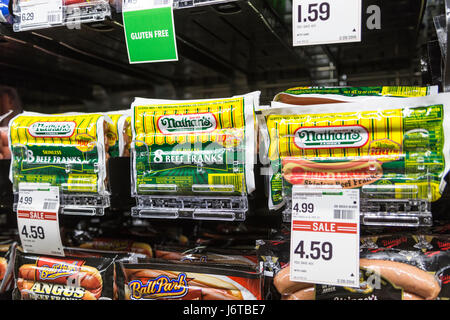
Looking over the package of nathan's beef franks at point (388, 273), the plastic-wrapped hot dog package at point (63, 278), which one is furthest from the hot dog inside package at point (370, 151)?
the plastic-wrapped hot dog package at point (63, 278)

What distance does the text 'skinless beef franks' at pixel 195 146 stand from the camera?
104 centimetres

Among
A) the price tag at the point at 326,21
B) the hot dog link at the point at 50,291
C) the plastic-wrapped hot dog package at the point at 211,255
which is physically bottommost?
the hot dog link at the point at 50,291

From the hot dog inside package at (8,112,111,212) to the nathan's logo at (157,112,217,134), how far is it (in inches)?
7.9

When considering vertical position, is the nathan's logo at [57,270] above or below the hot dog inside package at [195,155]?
below

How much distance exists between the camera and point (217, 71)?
5.45 ft

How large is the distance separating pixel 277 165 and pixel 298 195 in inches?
3.8

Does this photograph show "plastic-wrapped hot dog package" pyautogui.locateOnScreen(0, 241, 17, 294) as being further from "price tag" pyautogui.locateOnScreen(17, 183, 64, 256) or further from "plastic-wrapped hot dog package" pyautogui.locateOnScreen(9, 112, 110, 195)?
"plastic-wrapped hot dog package" pyautogui.locateOnScreen(9, 112, 110, 195)

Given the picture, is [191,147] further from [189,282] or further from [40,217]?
[40,217]

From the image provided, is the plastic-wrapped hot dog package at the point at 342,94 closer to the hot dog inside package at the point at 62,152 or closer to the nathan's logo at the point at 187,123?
the nathan's logo at the point at 187,123

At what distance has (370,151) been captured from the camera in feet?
3.15

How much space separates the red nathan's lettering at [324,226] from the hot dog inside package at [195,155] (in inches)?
7.2

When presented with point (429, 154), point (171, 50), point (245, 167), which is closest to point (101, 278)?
point (245, 167)

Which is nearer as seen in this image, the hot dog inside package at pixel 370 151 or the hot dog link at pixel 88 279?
the hot dog inside package at pixel 370 151

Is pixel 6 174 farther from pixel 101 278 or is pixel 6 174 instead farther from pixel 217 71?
pixel 217 71
